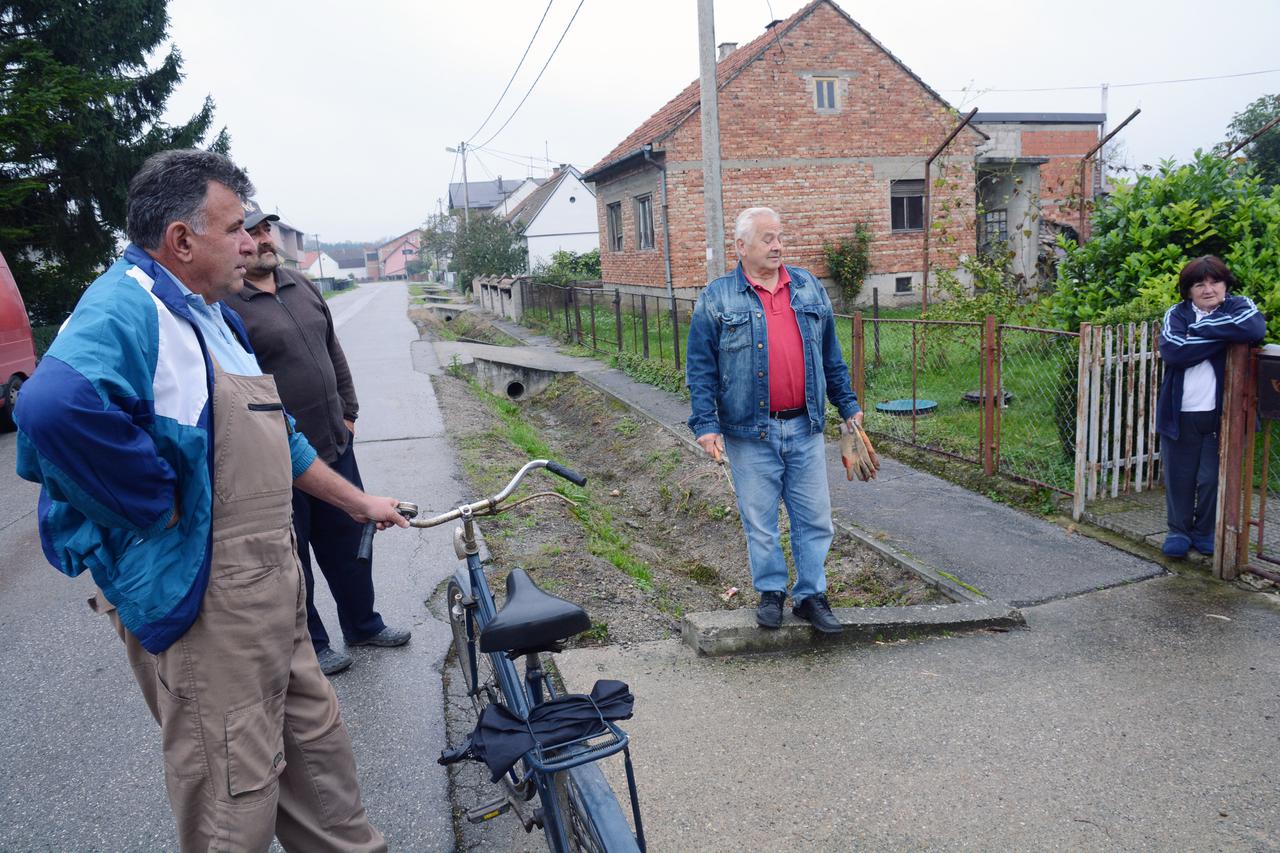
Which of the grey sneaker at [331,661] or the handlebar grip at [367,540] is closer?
the handlebar grip at [367,540]

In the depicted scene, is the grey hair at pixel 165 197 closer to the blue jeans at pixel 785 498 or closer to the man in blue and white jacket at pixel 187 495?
the man in blue and white jacket at pixel 187 495

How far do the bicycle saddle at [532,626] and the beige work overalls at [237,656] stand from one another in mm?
514

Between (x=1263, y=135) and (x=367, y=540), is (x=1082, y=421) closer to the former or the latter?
(x=367, y=540)

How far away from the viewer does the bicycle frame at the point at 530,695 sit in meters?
2.11

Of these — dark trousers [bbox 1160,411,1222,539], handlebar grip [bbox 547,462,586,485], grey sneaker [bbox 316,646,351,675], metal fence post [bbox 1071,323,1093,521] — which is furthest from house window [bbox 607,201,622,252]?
handlebar grip [bbox 547,462,586,485]

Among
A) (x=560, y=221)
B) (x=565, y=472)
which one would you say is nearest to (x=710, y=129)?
(x=565, y=472)

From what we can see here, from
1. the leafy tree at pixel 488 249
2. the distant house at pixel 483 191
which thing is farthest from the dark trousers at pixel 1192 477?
the distant house at pixel 483 191

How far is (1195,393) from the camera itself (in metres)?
4.96

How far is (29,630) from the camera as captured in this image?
15.8 feet

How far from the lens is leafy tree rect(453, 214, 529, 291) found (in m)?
39.5

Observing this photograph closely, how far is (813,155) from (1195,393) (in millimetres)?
16458

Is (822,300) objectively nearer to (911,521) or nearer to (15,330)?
(911,521)

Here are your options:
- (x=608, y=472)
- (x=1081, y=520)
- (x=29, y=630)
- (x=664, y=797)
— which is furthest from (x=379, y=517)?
(x=608, y=472)

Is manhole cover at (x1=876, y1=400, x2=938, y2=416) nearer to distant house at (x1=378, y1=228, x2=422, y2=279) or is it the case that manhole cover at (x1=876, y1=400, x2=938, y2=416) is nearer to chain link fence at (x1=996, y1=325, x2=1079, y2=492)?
chain link fence at (x1=996, y1=325, x2=1079, y2=492)
